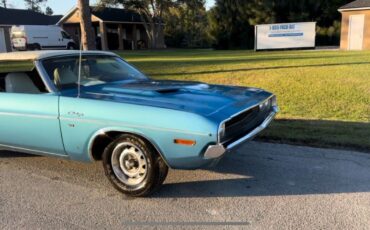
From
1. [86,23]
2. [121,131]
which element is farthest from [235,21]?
[121,131]

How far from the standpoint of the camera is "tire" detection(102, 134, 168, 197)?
4.07 m

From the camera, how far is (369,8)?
28156 millimetres

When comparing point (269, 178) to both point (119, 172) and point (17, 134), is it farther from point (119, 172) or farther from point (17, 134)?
point (17, 134)

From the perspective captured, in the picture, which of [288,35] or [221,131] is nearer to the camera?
[221,131]

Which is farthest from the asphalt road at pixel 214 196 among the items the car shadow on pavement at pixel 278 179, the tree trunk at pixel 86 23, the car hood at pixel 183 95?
the tree trunk at pixel 86 23

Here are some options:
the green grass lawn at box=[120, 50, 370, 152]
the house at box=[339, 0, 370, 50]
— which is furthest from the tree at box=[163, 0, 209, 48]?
the green grass lawn at box=[120, 50, 370, 152]

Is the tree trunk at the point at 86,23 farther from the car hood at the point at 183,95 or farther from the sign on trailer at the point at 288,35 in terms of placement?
the sign on trailer at the point at 288,35

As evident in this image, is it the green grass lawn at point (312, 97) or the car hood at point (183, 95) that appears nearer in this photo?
the car hood at point (183, 95)

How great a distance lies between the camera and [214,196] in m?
4.25

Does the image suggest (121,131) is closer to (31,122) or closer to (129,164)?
(129,164)

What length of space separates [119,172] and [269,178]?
1.69 metres

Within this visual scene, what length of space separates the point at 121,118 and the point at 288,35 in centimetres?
2676

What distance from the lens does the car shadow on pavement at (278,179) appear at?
4.31 metres

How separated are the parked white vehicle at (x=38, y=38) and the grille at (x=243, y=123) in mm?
33352
